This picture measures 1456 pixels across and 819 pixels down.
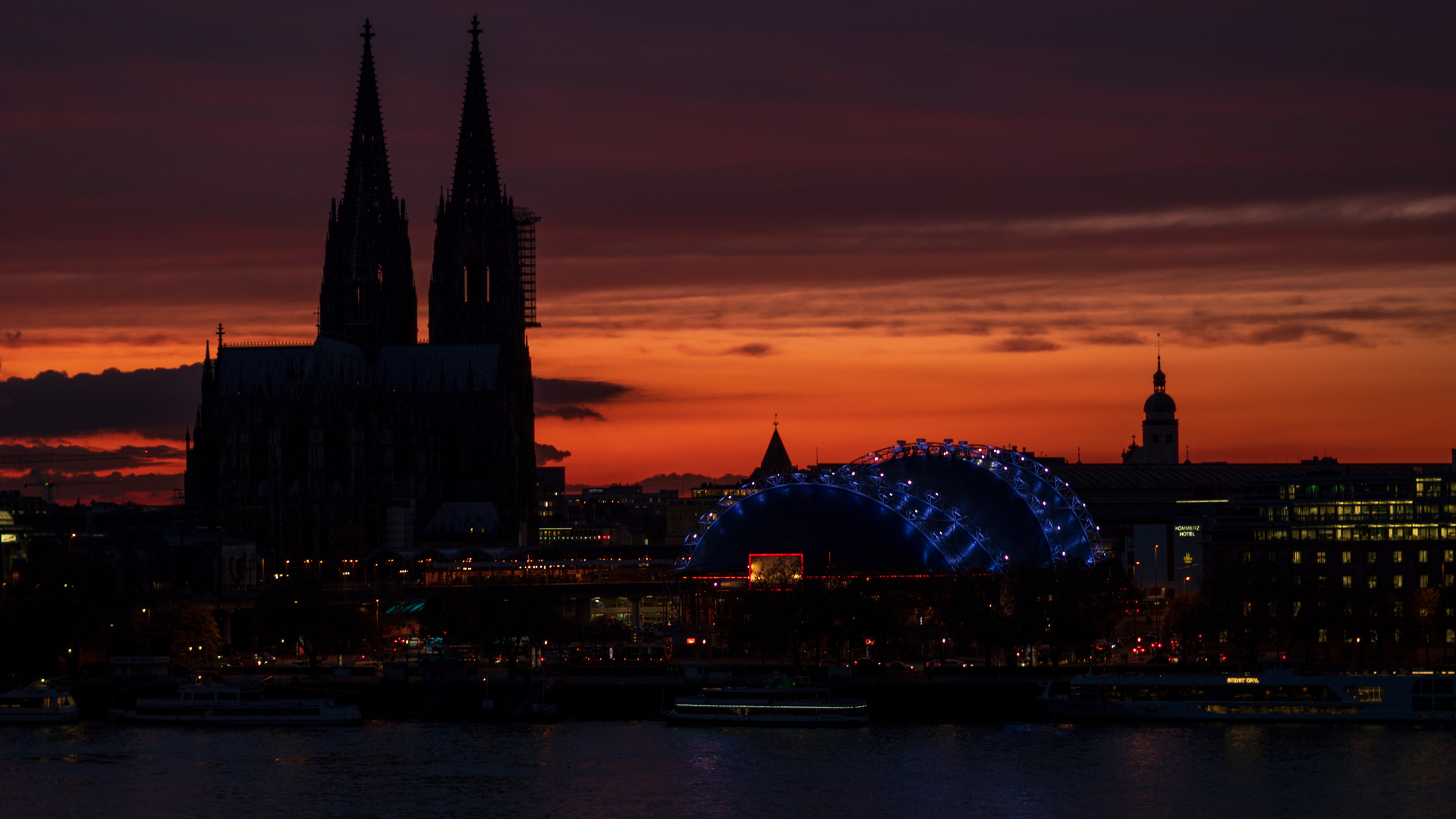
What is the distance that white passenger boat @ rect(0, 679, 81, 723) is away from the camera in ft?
413

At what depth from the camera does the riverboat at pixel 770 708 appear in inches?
4729

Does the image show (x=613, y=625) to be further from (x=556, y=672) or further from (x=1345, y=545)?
(x=1345, y=545)

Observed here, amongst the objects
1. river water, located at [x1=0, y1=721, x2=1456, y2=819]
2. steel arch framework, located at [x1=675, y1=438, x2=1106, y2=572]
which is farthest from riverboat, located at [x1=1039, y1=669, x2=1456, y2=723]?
steel arch framework, located at [x1=675, y1=438, x2=1106, y2=572]

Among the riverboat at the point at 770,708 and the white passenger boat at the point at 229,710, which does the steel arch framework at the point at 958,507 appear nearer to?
the riverboat at the point at 770,708

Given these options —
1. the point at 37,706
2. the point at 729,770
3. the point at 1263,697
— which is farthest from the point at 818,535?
the point at 729,770

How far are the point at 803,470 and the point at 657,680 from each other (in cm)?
4149

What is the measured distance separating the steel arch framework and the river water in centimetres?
3969

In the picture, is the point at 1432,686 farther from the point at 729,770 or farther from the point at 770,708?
the point at 729,770

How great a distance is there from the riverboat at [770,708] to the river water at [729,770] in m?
1.77

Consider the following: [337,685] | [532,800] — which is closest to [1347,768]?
[532,800]

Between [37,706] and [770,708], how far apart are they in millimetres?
42318

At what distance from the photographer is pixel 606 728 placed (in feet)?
393

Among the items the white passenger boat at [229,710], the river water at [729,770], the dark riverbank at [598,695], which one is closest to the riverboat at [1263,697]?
the river water at [729,770]

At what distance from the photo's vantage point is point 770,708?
397 feet
